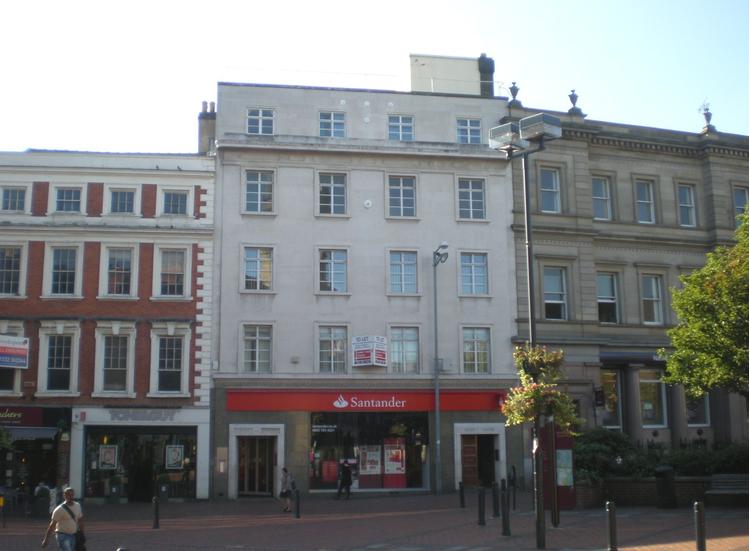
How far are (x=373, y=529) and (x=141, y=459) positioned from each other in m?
14.2

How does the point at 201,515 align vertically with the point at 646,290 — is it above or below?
below

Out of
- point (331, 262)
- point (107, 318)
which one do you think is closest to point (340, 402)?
point (331, 262)

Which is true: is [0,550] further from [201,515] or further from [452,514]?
[452,514]

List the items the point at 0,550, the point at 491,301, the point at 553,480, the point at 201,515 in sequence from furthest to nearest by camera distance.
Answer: the point at 491,301, the point at 201,515, the point at 553,480, the point at 0,550

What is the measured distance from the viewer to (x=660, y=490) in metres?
24.6

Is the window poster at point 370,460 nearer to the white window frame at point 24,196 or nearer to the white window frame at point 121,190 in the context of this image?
the white window frame at point 121,190

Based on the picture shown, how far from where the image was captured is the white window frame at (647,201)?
127 ft

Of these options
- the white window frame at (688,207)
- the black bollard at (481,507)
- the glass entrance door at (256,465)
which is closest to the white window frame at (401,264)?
the glass entrance door at (256,465)

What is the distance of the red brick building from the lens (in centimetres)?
3275

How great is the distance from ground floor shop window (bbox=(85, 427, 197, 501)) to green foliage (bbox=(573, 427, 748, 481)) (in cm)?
1491

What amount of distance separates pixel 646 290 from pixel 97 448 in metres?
23.8

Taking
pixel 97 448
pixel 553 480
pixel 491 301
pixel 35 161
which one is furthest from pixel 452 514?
pixel 35 161

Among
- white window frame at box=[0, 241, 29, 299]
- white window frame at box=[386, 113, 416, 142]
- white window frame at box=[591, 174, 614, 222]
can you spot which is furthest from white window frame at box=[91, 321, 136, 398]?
white window frame at box=[591, 174, 614, 222]

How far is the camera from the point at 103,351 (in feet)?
109
